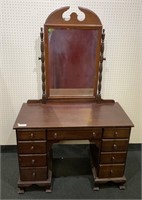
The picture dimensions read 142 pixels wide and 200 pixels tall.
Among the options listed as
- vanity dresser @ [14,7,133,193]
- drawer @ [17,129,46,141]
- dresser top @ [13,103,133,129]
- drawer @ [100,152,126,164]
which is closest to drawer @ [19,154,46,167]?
vanity dresser @ [14,7,133,193]

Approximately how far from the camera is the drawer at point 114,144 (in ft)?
5.15

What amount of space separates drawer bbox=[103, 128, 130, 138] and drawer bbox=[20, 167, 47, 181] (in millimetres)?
593

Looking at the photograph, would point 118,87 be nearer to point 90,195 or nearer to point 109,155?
point 109,155

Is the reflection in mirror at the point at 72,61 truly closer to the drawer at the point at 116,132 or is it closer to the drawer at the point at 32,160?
the drawer at the point at 116,132

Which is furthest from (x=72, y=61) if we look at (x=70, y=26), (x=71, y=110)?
(x=71, y=110)

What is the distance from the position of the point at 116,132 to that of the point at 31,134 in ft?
2.18

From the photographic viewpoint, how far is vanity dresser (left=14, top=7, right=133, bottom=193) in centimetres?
151

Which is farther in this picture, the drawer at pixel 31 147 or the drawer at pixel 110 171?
the drawer at pixel 110 171

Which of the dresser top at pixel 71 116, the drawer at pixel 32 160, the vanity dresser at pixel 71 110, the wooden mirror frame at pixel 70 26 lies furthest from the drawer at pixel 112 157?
the wooden mirror frame at pixel 70 26

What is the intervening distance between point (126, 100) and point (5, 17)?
4.55 ft

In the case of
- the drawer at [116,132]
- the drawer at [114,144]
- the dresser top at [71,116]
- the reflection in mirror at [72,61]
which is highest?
the reflection in mirror at [72,61]

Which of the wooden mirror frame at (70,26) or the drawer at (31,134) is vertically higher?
the wooden mirror frame at (70,26)

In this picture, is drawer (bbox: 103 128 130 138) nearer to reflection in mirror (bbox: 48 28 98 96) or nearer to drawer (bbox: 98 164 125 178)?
drawer (bbox: 98 164 125 178)

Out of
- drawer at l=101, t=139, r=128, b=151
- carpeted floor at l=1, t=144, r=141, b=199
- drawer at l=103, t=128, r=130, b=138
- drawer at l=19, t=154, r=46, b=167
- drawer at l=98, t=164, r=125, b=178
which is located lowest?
carpeted floor at l=1, t=144, r=141, b=199
